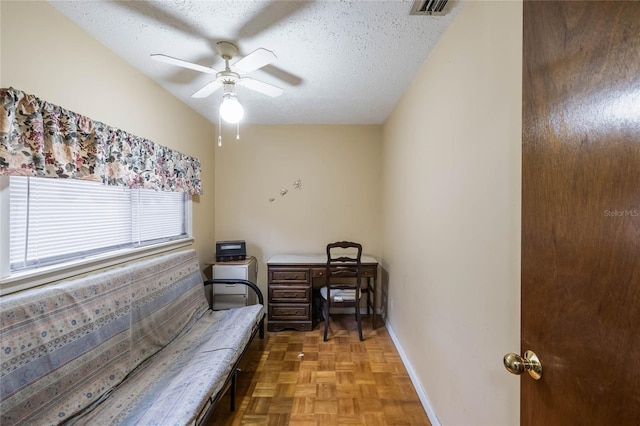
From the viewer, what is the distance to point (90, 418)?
4.15 ft

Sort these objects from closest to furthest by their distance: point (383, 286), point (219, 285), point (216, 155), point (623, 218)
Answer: point (623, 218) → point (219, 285) → point (383, 286) → point (216, 155)

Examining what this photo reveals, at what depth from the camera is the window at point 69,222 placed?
1.28 metres

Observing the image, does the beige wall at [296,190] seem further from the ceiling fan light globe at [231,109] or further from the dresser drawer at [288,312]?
Answer: the ceiling fan light globe at [231,109]

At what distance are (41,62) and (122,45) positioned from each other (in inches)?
20.5

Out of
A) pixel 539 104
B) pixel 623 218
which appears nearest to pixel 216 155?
pixel 539 104

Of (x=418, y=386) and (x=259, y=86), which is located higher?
(x=259, y=86)

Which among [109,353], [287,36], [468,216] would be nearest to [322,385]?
[109,353]

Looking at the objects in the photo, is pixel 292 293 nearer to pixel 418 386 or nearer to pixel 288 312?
pixel 288 312

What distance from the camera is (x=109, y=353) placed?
1.52m

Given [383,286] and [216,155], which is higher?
[216,155]

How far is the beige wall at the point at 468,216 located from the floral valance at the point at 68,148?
6.70ft

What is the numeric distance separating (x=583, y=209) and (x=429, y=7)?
4.40ft

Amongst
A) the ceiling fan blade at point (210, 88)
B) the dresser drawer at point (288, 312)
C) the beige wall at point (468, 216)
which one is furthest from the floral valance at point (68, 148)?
the beige wall at point (468, 216)

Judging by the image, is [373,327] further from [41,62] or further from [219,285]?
[41,62]
